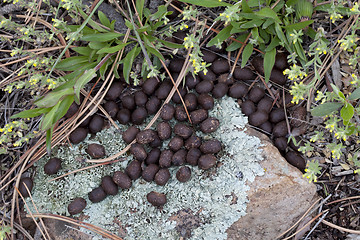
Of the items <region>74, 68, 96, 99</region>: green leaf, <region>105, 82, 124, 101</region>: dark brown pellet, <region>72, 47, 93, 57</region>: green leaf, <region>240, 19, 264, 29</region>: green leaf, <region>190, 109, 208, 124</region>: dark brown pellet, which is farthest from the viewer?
<region>105, 82, 124, 101</region>: dark brown pellet

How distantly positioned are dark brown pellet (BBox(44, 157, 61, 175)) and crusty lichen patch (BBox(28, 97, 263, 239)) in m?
0.11

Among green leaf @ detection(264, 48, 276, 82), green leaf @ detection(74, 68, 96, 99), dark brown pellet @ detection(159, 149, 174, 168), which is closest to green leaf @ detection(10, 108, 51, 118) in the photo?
green leaf @ detection(74, 68, 96, 99)

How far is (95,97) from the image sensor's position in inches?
147

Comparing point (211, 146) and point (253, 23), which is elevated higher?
point (253, 23)

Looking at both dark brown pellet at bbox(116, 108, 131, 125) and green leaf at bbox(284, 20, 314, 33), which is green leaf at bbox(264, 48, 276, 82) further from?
dark brown pellet at bbox(116, 108, 131, 125)

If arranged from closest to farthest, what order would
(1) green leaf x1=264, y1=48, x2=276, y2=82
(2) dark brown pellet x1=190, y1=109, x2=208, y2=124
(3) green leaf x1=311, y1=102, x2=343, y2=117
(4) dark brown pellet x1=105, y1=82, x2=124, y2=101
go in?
(3) green leaf x1=311, y1=102, x2=343, y2=117 < (1) green leaf x1=264, y1=48, x2=276, y2=82 < (2) dark brown pellet x1=190, y1=109, x2=208, y2=124 < (4) dark brown pellet x1=105, y1=82, x2=124, y2=101

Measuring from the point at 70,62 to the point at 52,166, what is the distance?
1.20m

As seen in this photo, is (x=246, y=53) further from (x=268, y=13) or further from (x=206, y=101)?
(x=206, y=101)

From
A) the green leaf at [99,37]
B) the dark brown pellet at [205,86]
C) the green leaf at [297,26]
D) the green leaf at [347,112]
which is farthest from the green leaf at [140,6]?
the green leaf at [347,112]

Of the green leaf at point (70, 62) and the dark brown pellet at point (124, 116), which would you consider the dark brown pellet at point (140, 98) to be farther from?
the green leaf at point (70, 62)

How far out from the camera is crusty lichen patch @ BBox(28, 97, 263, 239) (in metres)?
3.28

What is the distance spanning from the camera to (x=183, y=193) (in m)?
3.37

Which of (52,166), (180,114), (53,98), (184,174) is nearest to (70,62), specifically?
(53,98)

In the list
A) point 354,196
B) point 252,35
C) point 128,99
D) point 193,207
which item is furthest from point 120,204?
point 354,196
